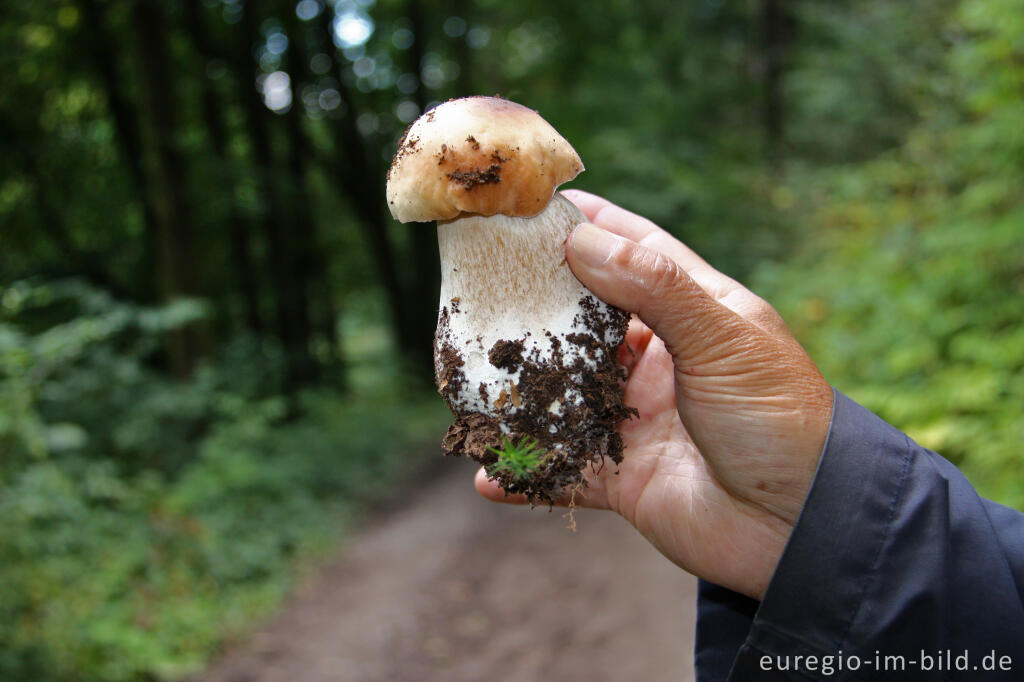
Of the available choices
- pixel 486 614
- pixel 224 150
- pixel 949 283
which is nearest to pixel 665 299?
pixel 949 283

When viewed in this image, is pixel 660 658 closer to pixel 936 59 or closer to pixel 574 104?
pixel 936 59

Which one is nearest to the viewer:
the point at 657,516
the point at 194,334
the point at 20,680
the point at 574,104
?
the point at 657,516

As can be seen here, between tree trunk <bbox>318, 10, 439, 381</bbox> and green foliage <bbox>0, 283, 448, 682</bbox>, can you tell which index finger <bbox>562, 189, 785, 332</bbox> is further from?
tree trunk <bbox>318, 10, 439, 381</bbox>

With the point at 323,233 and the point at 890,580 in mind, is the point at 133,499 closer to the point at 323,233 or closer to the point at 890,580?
the point at 890,580

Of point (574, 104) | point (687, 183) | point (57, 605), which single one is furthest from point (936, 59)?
point (57, 605)

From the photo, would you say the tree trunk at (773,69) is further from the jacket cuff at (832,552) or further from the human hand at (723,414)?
the jacket cuff at (832,552)

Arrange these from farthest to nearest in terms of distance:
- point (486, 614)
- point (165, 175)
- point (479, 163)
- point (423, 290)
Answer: point (423, 290) < point (165, 175) < point (486, 614) < point (479, 163)
